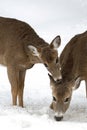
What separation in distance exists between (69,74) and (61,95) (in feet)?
2.54

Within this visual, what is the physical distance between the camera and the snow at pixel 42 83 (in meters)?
11.4

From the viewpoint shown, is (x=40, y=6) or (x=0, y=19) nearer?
(x=0, y=19)

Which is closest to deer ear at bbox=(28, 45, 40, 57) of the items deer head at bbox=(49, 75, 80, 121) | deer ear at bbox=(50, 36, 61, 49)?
deer ear at bbox=(50, 36, 61, 49)

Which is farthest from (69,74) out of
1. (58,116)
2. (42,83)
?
(42,83)

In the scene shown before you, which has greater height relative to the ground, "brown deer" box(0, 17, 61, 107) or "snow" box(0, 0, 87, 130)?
"brown deer" box(0, 17, 61, 107)

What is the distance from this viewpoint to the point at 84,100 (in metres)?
14.5

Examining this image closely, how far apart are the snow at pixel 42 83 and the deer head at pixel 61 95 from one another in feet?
0.68

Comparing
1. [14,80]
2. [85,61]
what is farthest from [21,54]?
[85,61]

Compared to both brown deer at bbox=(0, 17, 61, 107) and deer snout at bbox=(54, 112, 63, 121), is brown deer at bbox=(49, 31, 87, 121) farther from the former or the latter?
brown deer at bbox=(0, 17, 61, 107)

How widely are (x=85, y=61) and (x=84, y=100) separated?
1.65 metres

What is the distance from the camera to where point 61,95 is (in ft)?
39.5

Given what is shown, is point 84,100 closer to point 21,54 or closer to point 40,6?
point 21,54

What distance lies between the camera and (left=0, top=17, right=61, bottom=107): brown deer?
12805 millimetres

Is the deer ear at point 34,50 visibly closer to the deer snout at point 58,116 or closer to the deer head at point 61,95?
the deer head at point 61,95
